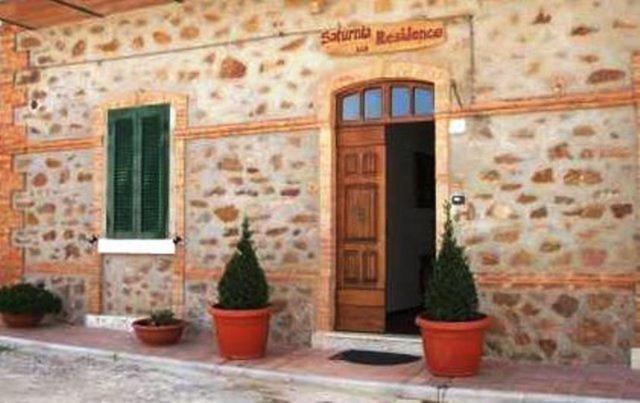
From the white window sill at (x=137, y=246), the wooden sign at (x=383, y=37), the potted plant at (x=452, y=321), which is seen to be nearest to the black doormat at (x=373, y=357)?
the potted plant at (x=452, y=321)

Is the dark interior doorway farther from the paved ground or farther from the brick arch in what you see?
the paved ground

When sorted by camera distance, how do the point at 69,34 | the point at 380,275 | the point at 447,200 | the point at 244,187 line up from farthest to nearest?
the point at 69,34 < the point at 244,187 < the point at 380,275 < the point at 447,200

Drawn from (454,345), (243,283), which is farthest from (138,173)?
(454,345)

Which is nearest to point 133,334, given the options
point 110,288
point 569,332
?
point 110,288

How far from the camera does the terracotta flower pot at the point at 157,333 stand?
31.4 ft

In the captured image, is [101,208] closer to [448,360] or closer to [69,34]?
[69,34]

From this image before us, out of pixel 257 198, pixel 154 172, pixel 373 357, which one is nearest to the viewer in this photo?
pixel 373 357

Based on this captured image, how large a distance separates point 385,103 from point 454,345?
9.99ft

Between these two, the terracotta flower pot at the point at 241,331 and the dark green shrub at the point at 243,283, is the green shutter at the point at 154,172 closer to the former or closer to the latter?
the dark green shrub at the point at 243,283

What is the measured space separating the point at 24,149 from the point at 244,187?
157 inches

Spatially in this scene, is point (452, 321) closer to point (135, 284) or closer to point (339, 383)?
point (339, 383)

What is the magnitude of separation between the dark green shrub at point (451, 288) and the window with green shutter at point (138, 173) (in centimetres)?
428

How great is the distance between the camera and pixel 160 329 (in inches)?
376

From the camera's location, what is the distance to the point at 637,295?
7.72 metres
